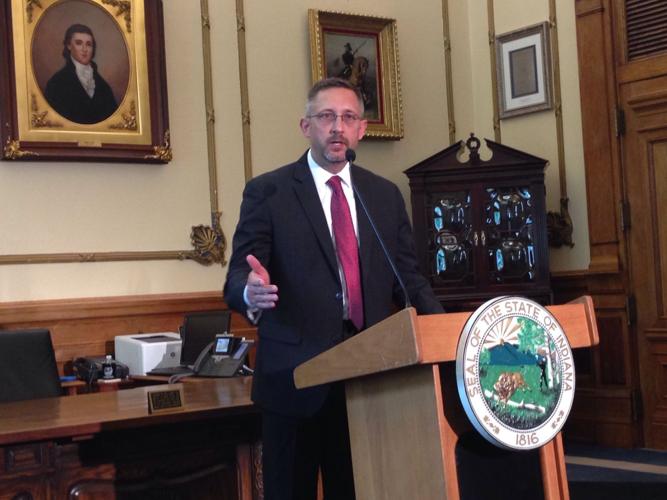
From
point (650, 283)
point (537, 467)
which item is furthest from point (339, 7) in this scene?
point (537, 467)

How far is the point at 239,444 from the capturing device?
9.48 ft

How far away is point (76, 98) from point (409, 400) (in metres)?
3.99

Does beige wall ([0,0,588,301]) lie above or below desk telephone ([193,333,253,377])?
above

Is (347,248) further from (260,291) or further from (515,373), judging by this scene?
(515,373)

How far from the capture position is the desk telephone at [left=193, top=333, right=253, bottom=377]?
4.08 m

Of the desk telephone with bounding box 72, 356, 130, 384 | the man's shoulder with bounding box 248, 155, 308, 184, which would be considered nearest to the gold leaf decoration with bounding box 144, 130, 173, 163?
the desk telephone with bounding box 72, 356, 130, 384

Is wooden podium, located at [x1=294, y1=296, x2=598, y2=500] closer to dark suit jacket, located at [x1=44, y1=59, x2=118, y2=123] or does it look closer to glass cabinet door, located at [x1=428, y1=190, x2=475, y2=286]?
dark suit jacket, located at [x1=44, y1=59, x2=118, y2=123]

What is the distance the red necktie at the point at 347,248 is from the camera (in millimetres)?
2217

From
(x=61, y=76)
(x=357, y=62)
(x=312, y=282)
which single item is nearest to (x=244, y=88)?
(x=357, y=62)

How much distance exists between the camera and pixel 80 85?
5.23 meters

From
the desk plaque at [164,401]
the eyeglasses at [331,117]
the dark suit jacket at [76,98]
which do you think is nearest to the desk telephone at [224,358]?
the desk plaque at [164,401]

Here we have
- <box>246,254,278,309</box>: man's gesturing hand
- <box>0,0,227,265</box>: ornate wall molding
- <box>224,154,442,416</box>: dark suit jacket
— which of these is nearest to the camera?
<box>246,254,278,309</box>: man's gesturing hand

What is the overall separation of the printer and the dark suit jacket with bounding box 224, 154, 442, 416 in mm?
2569

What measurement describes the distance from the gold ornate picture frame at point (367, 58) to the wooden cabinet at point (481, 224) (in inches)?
22.2
